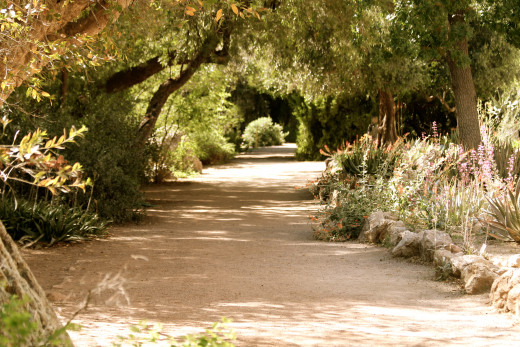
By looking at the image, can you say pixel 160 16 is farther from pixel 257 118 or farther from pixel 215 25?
pixel 257 118

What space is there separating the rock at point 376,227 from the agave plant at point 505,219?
56.4 inches

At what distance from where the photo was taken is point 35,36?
6879 millimetres

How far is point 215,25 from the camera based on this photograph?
12.4 meters

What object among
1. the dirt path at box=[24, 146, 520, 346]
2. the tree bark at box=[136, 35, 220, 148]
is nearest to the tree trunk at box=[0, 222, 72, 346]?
the dirt path at box=[24, 146, 520, 346]

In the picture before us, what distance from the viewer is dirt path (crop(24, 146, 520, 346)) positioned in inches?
186

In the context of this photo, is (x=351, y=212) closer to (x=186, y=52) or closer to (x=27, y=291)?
(x=186, y=52)

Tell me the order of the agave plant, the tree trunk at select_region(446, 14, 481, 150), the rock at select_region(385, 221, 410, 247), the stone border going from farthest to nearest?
the tree trunk at select_region(446, 14, 481, 150)
the rock at select_region(385, 221, 410, 247)
the agave plant
the stone border

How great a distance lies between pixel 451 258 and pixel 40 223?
19.3 feet

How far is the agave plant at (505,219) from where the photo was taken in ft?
24.3

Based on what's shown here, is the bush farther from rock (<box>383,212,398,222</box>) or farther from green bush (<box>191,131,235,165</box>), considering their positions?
rock (<box>383,212,398,222</box>)

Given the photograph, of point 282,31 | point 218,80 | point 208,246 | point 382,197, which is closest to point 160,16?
point 282,31

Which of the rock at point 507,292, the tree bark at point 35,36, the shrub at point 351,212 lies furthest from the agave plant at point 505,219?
the tree bark at point 35,36

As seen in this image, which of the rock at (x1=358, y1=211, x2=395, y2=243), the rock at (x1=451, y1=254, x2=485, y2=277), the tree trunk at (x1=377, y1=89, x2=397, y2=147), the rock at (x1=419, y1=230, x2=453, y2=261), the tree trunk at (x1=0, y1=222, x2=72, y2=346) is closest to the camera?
the tree trunk at (x1=0, y1=222, x2=72, y2=346)

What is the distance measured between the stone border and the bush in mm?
28814
